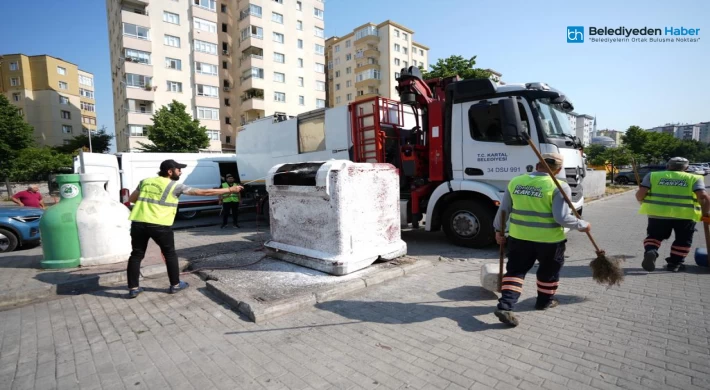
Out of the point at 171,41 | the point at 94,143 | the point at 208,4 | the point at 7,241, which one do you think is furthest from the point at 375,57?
the point at 7,241

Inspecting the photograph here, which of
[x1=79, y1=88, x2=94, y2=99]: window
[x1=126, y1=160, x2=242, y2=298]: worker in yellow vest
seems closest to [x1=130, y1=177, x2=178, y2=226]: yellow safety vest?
[x1=126, y1=160, x2=242, y2=298]: worker in yellow vest

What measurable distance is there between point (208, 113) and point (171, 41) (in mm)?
7206

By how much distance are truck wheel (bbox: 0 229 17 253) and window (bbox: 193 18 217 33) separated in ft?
108

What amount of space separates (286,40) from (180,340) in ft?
136

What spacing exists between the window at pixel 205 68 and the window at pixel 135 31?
15.6ft

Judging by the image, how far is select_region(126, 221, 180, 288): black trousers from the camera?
13.9ft

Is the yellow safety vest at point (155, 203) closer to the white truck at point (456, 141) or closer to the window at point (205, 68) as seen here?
the white truck at point (456, 141)

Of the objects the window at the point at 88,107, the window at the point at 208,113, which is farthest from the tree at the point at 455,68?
the window at the point at 88,107

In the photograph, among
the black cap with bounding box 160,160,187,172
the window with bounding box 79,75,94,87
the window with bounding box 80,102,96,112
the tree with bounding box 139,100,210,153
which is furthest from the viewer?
the window with bounding box 79,75,94,87

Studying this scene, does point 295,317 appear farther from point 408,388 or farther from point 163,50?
point 163,50

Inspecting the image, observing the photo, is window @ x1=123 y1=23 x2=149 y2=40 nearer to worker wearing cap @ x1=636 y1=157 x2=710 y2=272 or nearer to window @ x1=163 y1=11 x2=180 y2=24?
window @ x1=163 y1=11 x2=180 y2=24

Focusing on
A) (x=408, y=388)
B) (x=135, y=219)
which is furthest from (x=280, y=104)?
(x=408, y=388)

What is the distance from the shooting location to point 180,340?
3168 mm

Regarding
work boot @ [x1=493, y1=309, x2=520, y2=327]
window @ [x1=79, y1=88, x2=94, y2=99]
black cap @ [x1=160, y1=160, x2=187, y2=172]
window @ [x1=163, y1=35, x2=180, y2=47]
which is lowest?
work boot @ [x1=493, y1=309, x2=520, y2=327]
